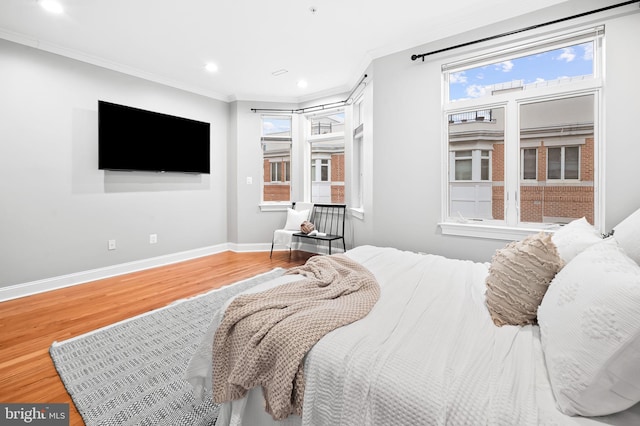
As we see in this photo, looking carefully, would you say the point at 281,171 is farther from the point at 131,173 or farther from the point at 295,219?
the point at 131,173

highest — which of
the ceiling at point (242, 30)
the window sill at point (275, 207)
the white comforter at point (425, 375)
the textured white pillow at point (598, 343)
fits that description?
the ceiling at point (242, 30)

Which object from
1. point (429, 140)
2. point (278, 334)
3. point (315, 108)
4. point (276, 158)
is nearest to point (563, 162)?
point (429, 140)

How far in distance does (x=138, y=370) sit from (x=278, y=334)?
134cm

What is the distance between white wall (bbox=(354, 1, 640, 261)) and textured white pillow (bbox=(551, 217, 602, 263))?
3.56 ft

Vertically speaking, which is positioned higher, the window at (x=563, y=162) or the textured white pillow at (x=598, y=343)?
the window at (x=563, y=162)

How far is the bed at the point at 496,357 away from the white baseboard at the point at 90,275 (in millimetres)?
3097

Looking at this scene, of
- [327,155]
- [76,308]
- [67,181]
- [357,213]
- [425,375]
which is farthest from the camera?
[327,155]

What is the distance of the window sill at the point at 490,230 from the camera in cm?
264

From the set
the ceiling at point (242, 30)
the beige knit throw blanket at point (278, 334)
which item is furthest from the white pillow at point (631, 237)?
the ceiling at point (242, 30)

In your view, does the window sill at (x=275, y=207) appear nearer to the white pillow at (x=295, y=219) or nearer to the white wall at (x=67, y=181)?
the white pillow at (x=295, y=219)

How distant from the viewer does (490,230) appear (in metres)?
2.80

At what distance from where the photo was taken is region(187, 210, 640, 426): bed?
76cm

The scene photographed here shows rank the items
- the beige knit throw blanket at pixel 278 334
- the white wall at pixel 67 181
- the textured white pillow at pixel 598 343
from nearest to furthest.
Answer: the textured white pillow at pixel 598 343
the beige knit throw blanket at pixel 278 334
the white wall at pixel 67 181

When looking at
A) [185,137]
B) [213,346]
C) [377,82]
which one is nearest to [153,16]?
[185,137]
